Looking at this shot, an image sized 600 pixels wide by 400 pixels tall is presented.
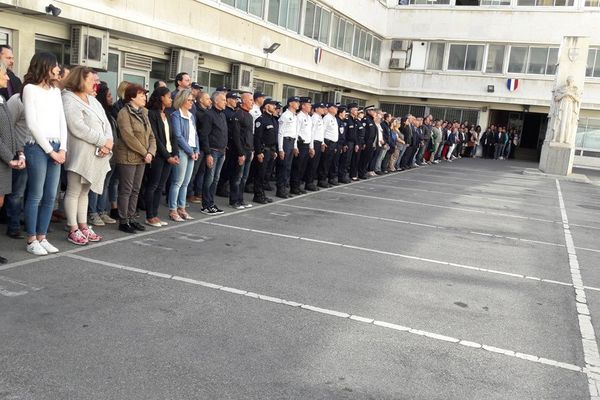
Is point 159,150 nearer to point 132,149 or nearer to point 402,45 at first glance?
point 132,149

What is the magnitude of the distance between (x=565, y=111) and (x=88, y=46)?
18.1 meters

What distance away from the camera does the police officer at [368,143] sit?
15.4m

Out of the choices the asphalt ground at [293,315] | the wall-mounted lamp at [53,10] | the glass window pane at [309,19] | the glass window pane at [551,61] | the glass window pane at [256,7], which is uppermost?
the glass window pane at [551,61]

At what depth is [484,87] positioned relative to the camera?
30859 millimetres

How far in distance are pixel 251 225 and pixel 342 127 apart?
222 inches

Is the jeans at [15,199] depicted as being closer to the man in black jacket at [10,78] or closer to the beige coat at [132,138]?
the man in black jacket at [10,78]

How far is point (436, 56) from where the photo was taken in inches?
1252

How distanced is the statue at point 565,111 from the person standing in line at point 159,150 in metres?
18.6

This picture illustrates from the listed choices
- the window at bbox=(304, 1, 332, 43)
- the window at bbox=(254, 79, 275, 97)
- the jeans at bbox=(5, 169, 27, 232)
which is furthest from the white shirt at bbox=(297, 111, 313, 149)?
the window at bbox=(304, 1, 332, 43)

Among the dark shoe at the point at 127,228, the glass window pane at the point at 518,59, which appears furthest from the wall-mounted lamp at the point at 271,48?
the glass window pane at the point at 518,59

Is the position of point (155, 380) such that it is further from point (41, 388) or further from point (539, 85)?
point (539, 85)

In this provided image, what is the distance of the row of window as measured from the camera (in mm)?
17350

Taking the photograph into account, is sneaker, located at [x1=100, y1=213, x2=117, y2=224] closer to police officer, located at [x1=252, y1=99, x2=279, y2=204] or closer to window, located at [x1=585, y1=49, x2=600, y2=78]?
police officer, located at [x1=252, y1=99, x2=279, y2=204]

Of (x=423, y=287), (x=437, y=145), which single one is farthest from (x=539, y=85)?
(x=423, y=287)
